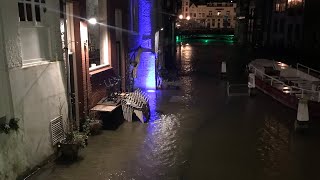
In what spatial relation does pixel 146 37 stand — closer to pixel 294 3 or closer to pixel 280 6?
pixel 294 3

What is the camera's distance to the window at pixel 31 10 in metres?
8.17

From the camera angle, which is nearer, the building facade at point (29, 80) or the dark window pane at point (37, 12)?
the building facade at point (29, 80)

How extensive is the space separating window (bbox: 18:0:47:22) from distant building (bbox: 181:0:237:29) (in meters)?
111

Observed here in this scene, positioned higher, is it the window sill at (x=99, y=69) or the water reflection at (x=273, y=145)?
the window sill at (x=99, y=69)

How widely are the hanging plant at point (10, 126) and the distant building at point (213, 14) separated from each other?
112820mm

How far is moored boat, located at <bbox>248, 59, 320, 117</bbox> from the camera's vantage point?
14.1m

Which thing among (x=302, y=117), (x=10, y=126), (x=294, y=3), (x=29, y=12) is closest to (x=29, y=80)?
(x=10, y=126)

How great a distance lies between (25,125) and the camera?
26.1 ft

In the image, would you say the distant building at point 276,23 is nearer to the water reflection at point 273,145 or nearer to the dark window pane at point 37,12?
the water reflection at point 273,145

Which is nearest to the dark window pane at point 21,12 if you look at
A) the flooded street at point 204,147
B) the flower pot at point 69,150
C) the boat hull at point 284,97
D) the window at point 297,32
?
the flower pot at point 69,150

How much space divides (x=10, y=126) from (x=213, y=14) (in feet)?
382

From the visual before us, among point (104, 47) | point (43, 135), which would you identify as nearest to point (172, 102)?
point (104, 47)

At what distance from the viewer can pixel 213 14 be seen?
118 m

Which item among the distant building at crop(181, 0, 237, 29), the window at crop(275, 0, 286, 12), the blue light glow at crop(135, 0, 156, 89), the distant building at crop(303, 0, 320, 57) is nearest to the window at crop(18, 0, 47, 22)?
the blue light glow at crop(135, 0, 156, 89)
